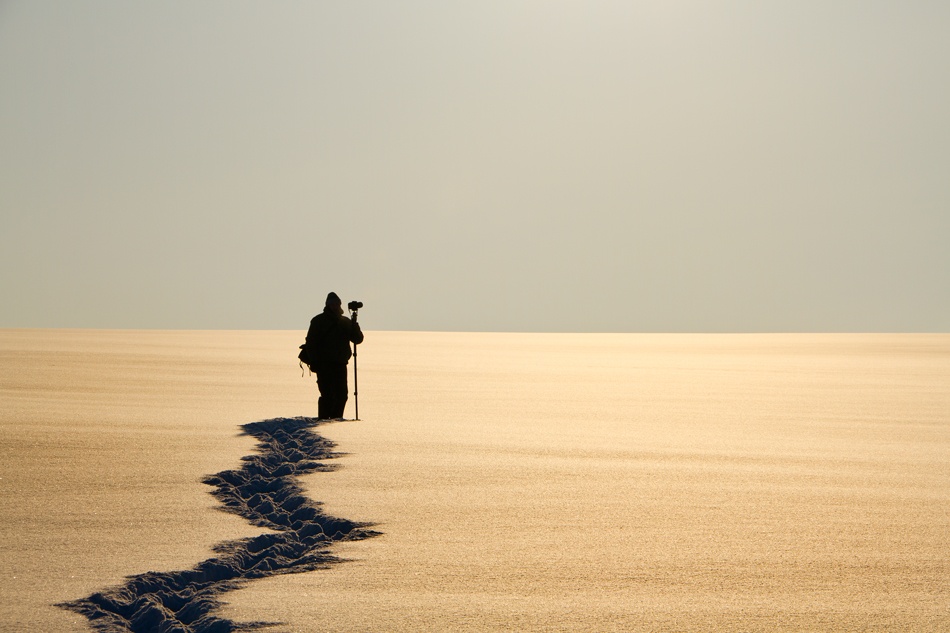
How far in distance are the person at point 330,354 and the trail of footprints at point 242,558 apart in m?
3.35

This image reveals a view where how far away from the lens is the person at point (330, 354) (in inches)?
454

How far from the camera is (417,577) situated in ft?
14.9

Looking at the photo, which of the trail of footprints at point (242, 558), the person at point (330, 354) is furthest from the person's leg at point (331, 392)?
the trail of footprints at point (242, 558)

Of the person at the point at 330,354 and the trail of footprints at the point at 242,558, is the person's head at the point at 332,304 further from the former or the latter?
the trail of footprints at the point at 242,558

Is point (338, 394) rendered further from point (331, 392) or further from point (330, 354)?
point (330, 354)

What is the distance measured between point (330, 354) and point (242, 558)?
265 inches

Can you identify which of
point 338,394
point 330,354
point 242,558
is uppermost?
point 330,354

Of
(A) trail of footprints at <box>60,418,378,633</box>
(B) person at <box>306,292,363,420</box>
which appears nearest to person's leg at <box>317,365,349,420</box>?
(B) person at <box>306,292,363,420</box>

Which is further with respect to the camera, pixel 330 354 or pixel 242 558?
pixel 330 354

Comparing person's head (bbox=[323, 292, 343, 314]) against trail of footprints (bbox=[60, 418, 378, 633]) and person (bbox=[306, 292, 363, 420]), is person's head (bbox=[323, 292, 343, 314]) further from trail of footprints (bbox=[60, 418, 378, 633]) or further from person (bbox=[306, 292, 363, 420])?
trail of footprints (bbox=[60, 418, 378, 633])

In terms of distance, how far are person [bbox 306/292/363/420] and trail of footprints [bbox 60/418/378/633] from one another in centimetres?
335

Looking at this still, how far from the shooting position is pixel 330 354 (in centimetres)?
1158

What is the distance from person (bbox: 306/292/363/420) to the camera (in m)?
11.5

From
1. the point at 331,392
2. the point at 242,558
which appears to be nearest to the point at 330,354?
the point at 331,392
